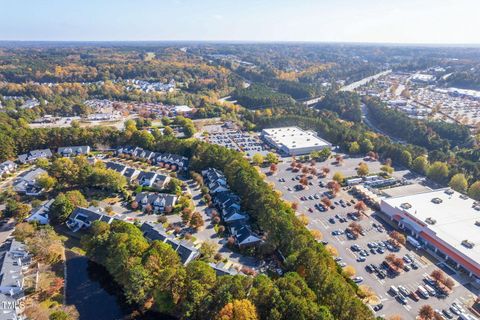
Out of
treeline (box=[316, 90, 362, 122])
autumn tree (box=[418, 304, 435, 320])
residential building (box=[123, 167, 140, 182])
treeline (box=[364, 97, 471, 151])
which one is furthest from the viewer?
treeline (box=[316, 90, 362, 122])

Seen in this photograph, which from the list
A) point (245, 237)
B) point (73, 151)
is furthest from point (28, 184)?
point (245, 237)

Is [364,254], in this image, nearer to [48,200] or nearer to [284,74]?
[48,200]

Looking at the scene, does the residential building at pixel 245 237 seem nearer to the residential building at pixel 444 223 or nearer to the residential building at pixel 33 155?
the residential building at pixel 444 223

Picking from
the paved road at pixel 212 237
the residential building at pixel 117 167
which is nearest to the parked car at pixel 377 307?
the paved road at pixel 212 237

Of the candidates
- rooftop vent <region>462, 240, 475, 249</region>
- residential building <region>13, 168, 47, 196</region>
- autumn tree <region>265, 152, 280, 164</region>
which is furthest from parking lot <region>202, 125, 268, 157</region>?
rooftop vent <region>462, 240, 475, 249</region>

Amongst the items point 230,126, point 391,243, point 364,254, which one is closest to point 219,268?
point 364,254

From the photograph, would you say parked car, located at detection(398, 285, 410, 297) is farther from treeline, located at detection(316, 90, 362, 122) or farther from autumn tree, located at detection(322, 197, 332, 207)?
treeline, located at detection(316, 90, 362, 122)

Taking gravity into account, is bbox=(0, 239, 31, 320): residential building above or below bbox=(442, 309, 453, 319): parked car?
above
